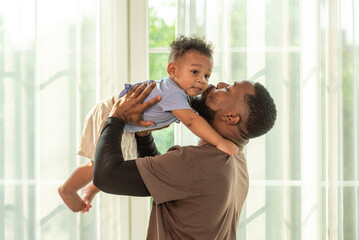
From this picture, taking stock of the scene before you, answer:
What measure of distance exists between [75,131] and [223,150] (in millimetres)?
1345

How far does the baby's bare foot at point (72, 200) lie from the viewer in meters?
2.09

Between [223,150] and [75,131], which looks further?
[75,131]

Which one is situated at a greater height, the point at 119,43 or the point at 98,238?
the point at 119,43

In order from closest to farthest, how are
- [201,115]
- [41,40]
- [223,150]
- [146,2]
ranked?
1. [223,150]
2. [201,115]
3. [41,40]
4. [146,2]

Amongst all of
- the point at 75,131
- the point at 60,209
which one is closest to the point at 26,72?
the point at 75,131

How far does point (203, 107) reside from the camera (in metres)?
1.67

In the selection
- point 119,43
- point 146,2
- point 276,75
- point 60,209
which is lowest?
point 60,209

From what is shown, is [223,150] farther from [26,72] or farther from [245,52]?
[26,72]

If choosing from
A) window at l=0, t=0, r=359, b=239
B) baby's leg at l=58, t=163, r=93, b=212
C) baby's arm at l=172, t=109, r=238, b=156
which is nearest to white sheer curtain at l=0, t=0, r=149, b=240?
window at l=0, t=0, r=359, b=239

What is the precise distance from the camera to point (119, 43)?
2744mm

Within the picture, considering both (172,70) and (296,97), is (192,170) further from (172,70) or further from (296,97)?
(296,97)

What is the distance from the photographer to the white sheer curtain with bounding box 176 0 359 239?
265 centimetres

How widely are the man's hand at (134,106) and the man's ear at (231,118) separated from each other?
26 centimetres

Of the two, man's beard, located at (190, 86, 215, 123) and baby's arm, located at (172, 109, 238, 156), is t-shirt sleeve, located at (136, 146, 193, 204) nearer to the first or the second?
baby's arm, located at (172, 109, 238, 156)
